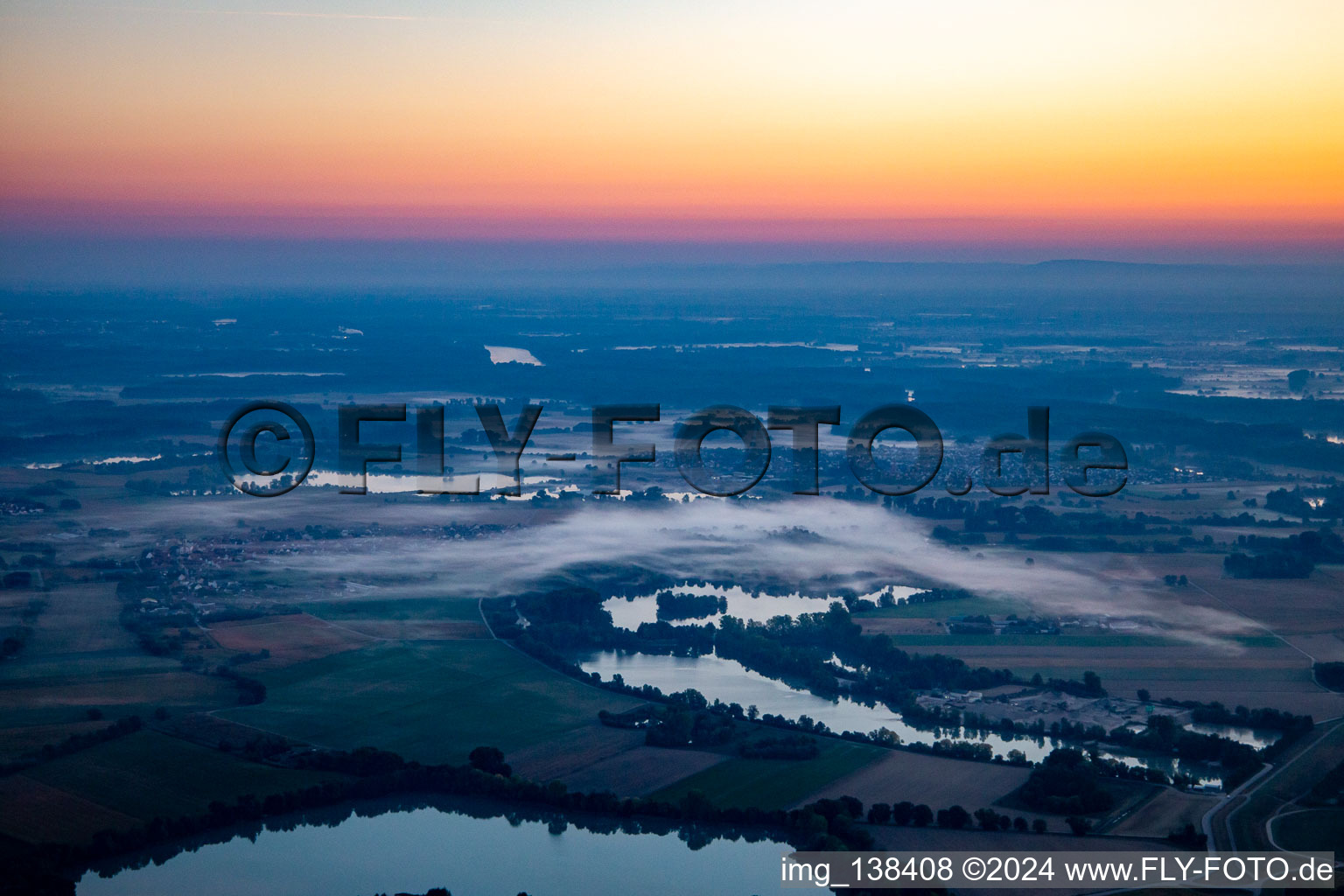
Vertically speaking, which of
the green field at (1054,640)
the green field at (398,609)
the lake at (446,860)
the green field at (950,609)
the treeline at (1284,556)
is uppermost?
the treeline at (1284,556)

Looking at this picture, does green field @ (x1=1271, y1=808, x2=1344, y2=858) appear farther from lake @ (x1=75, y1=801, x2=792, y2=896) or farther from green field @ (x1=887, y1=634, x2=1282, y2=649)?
green field @ (x1=887, y1=634, x2=1282, y2=649)

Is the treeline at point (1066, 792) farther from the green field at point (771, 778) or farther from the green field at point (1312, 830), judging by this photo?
the green field at point (771, 778)

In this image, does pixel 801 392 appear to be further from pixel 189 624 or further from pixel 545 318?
pixel 545 318

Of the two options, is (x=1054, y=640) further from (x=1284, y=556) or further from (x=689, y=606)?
(x=1284, y=556)

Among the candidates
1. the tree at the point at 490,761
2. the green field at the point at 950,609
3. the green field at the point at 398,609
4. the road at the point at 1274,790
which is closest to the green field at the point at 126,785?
the tree at the point at 490,761

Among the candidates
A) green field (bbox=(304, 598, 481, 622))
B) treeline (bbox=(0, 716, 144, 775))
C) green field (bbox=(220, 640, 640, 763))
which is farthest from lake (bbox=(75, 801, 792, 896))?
green field (bbox=(304, 598, 481, 622))
